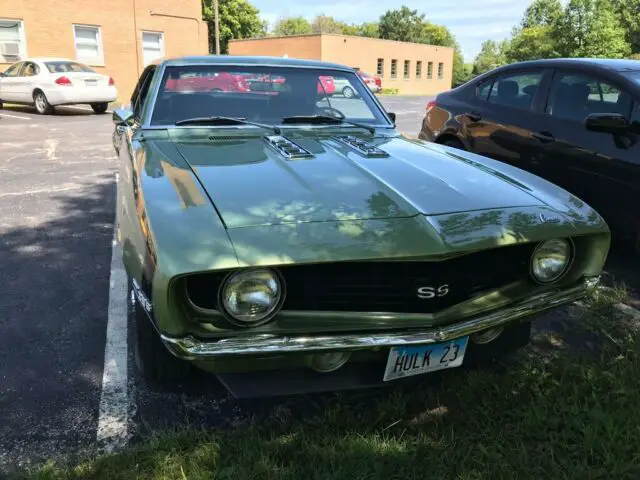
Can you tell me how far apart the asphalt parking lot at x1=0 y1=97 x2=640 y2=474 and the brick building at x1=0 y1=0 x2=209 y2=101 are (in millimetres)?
15389

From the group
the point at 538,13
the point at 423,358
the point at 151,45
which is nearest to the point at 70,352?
the point at 423,358

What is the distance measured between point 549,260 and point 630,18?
188 feet

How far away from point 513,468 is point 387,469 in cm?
48

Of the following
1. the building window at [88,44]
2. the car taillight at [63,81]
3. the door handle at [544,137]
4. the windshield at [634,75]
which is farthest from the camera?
the building window at [88,44]

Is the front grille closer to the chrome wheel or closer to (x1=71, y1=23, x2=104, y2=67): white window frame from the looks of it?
the chrome wheel

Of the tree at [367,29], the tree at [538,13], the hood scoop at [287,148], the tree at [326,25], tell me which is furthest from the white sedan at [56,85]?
the tree at [326,25]

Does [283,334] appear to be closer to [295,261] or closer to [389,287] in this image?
[295,261]

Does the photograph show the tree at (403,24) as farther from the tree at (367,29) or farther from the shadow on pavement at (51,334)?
the shadow on pavement at (51,334)

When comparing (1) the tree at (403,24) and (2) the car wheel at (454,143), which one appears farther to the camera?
(1) the tree at (403,24)

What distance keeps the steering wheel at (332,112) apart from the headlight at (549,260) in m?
1.83

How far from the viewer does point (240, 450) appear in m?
2.22

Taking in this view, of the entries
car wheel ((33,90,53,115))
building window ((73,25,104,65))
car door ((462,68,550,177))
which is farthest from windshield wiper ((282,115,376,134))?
building window ((73,25,104,65))

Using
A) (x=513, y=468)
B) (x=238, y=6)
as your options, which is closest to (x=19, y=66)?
(x=513, y=468)

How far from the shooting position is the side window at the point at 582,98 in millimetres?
4195
